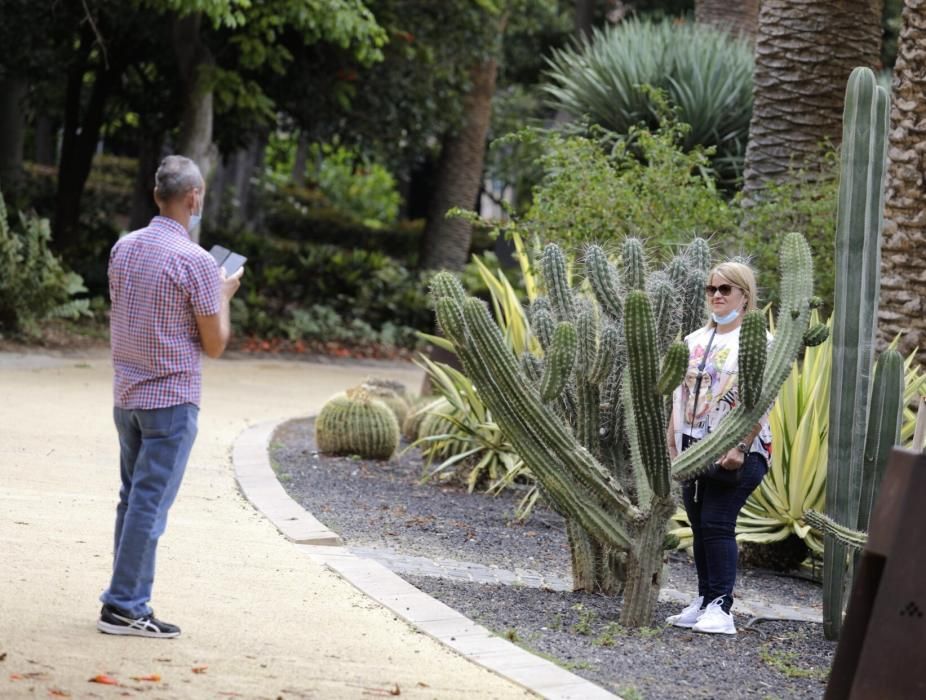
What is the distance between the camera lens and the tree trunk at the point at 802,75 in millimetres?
10922

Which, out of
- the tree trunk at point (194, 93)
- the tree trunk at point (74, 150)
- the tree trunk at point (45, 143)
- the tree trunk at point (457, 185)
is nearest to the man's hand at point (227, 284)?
the tree trunk at point (194, 93)

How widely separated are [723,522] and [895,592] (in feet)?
6.60

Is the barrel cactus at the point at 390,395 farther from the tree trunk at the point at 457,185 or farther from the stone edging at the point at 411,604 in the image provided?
the tree trunk at the point at 457,185

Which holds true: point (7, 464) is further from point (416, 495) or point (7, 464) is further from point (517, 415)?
point (517, 415)

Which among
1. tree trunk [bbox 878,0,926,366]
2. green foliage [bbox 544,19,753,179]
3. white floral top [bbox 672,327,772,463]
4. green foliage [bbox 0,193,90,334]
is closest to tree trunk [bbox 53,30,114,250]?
green foliage [bbox 0,193,90,334]

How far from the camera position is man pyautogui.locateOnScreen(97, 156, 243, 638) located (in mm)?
4637

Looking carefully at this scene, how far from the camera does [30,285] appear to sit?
49.6 ft

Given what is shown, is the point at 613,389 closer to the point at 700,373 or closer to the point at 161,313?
the point at 700,373

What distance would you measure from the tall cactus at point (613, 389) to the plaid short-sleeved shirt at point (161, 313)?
43.1 inches

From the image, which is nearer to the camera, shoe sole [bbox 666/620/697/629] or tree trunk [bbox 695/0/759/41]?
shoe sole [bbox 666/620/697/629]

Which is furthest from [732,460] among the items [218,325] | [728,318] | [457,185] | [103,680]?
[457,185]

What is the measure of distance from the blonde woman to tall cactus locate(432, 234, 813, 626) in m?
0.17

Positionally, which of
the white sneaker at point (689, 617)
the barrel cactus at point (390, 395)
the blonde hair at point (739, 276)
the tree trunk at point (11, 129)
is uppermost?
the tree trunk at point (11, 129)

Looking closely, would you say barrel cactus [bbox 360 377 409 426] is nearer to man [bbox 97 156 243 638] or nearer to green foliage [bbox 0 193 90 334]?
green foliage [bbox 0 193 90 334]
